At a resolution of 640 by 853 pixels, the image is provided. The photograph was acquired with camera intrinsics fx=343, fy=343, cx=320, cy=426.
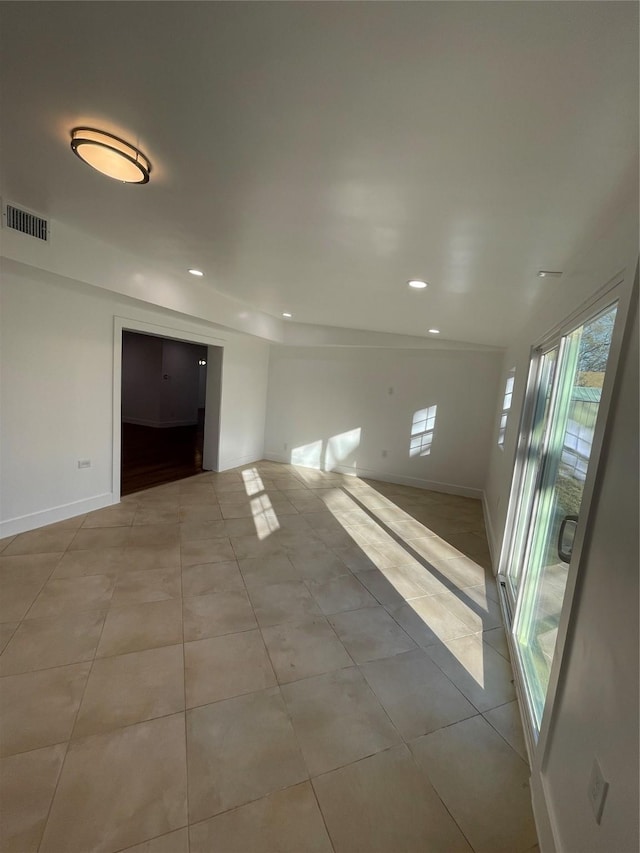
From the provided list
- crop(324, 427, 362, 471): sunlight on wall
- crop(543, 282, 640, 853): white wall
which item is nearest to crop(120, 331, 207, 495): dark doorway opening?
crop(324, 427, 362, 471): sunlight on wall

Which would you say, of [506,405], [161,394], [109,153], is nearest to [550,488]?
[506,405]

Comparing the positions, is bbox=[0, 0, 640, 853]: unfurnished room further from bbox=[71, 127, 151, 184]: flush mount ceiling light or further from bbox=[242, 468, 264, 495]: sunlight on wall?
bbox=[242, 468, 264, 495]: sunlight on wall

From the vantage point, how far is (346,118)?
3.89 ft

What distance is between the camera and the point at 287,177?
157 cm

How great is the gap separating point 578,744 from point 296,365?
5.90m

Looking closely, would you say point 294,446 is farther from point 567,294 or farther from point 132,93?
point 132,93

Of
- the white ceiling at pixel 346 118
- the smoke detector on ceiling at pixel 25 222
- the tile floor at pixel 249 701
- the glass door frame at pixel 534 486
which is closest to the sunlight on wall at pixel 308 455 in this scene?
the tile floor at pixel 249 701

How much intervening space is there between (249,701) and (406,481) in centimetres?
460

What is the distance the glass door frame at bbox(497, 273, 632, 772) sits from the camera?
4.01ft

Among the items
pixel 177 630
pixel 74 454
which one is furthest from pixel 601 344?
pixel 74 454

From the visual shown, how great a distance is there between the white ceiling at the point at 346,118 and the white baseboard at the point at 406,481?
401cm

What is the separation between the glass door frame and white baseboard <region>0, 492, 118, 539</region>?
4065mm

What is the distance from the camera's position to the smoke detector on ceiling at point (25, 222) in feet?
7.62

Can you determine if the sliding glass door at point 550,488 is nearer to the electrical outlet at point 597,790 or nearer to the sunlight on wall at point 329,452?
the electrical outlet at point 597,790
